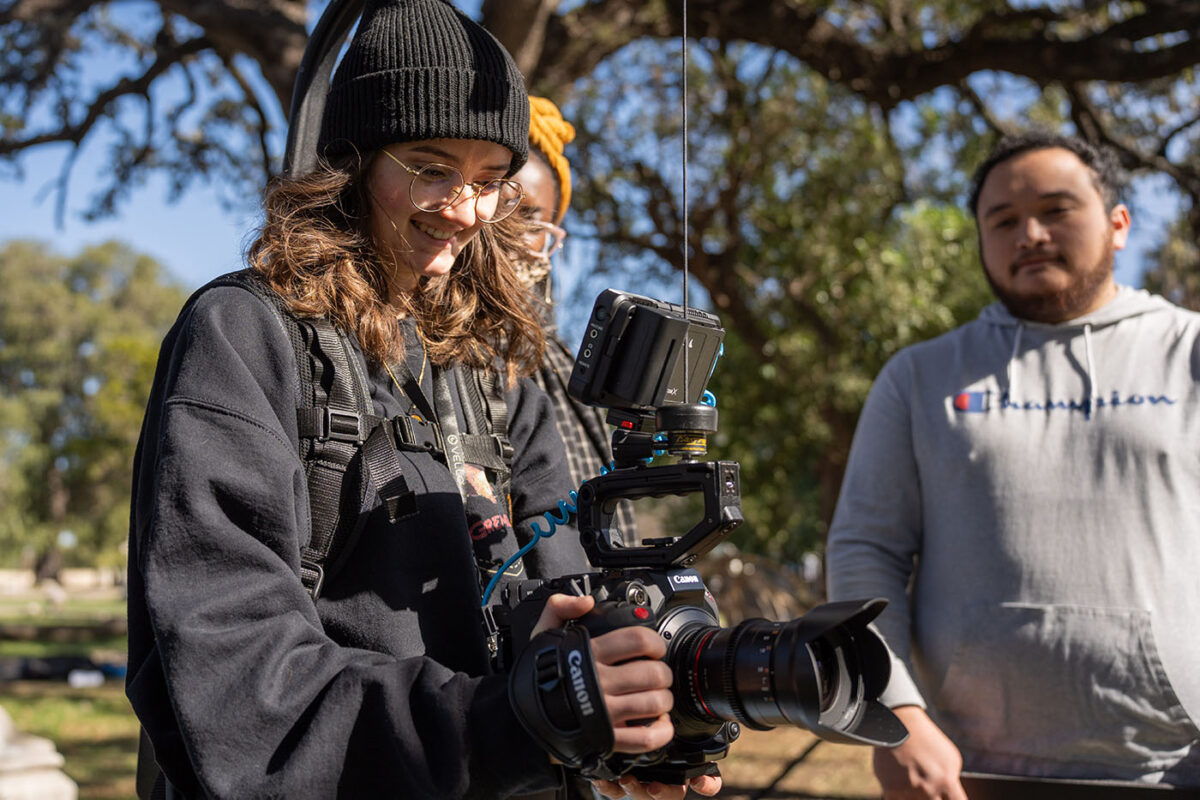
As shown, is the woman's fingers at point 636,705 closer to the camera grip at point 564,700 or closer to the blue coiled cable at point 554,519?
the camera grip at point 564,700

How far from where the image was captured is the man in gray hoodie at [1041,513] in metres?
2.72

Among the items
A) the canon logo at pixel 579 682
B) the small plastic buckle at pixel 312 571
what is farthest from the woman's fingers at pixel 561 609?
the small plastic buckle at pixel 312 571

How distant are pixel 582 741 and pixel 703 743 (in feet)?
0.94

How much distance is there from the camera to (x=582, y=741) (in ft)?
4.51

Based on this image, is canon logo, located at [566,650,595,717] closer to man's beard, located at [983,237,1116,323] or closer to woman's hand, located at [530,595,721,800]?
woman's hand, located at [530,595,721,800]

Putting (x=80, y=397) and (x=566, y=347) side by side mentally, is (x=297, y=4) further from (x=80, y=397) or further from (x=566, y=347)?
(x=80, y=397)

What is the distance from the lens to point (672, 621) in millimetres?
1569

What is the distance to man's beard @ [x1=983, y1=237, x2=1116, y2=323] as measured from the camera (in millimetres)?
3090

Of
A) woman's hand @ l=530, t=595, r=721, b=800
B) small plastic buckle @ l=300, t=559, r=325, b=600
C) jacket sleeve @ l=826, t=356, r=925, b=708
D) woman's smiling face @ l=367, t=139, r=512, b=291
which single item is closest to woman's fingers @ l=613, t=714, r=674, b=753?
woman's hand @ l=530, t=595, r=721, b=800

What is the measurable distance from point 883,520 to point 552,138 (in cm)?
153

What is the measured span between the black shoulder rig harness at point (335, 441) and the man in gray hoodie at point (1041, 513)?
164 centimetres

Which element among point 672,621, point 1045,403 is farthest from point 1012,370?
point 672,621

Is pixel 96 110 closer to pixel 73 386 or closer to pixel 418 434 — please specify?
pixel 418 434

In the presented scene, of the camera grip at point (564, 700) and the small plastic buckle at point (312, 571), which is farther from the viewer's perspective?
the small plastic buckle at point (312, 571)
